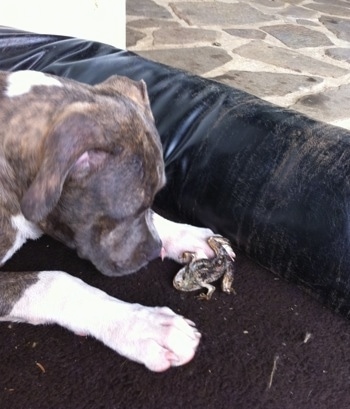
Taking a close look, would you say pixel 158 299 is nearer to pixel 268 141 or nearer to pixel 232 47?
pixel 268 141

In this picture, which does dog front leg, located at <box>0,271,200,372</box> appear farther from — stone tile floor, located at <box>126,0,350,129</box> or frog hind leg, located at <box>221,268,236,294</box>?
stone tile floor, located at <box>126,0,350,129</box>

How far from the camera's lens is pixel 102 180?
5.42ft

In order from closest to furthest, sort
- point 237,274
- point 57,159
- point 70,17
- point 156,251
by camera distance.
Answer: point 57,159
point 156,251
point 237,274
point 70,17

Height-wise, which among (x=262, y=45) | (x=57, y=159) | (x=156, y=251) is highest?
(x=57, y=159)

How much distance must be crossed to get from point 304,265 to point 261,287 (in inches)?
6.3

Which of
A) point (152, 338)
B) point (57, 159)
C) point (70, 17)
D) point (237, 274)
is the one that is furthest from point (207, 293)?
point (70, 17)

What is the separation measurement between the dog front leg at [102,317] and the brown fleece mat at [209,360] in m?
0.03

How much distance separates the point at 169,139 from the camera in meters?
2.37

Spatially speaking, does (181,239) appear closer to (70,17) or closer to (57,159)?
(57,159)

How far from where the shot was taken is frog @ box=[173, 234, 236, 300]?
1948 millimetres

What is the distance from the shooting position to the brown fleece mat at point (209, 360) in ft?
5.26

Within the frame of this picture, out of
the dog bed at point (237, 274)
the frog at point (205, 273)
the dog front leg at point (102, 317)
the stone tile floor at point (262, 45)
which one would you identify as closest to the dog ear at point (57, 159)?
the dog front leg at point (102, 317)

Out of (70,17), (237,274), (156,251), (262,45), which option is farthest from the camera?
(262,45)

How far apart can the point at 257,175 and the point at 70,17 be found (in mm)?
2343
